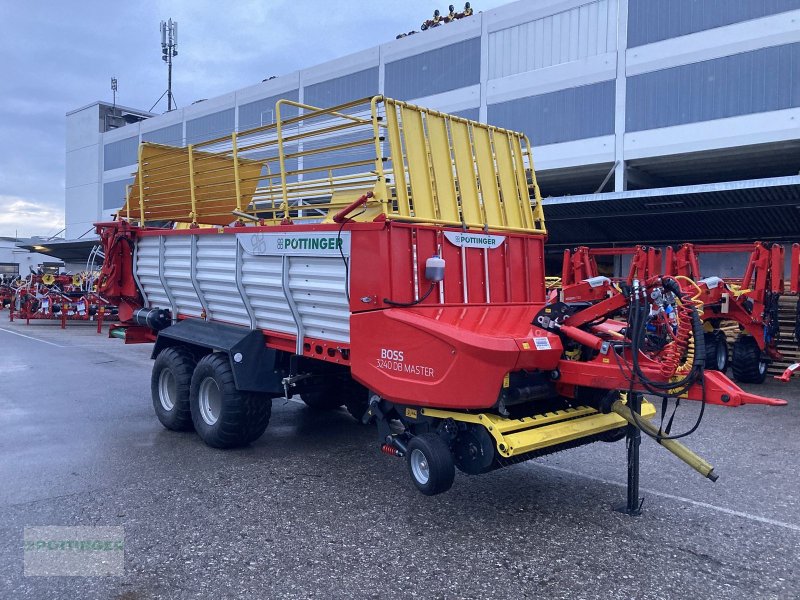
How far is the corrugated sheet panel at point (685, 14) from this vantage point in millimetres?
18125

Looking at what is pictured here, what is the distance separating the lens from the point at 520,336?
443 centimetres

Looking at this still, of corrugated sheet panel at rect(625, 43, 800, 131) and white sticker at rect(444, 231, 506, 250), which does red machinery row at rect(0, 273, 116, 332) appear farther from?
white sticker at rect(444, 231, 506, 250)

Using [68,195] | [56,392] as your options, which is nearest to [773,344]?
[56,392]

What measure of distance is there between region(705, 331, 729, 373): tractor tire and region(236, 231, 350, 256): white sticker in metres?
9.16

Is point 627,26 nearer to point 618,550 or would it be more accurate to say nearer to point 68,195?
point 618,550

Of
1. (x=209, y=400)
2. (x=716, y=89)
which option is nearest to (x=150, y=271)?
(x=209, y=400)

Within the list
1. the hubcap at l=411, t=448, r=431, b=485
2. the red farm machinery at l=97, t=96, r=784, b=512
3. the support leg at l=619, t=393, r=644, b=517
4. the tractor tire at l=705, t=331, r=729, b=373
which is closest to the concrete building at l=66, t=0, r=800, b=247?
the tractor tire at l=705, t=331, r=729, b=373

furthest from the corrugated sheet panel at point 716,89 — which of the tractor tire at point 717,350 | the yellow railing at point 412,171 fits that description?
the yellow railing at point 412,171

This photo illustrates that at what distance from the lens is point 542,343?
4.41 m

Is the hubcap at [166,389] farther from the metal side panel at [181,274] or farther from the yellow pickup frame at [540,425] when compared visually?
the yellow pickup frame at [540,425]

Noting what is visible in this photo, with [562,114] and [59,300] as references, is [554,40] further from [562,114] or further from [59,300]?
[59,300]

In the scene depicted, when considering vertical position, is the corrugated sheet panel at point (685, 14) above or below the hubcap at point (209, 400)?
above

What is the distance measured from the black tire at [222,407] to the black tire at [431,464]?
2.22 m

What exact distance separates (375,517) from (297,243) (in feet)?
7.67
